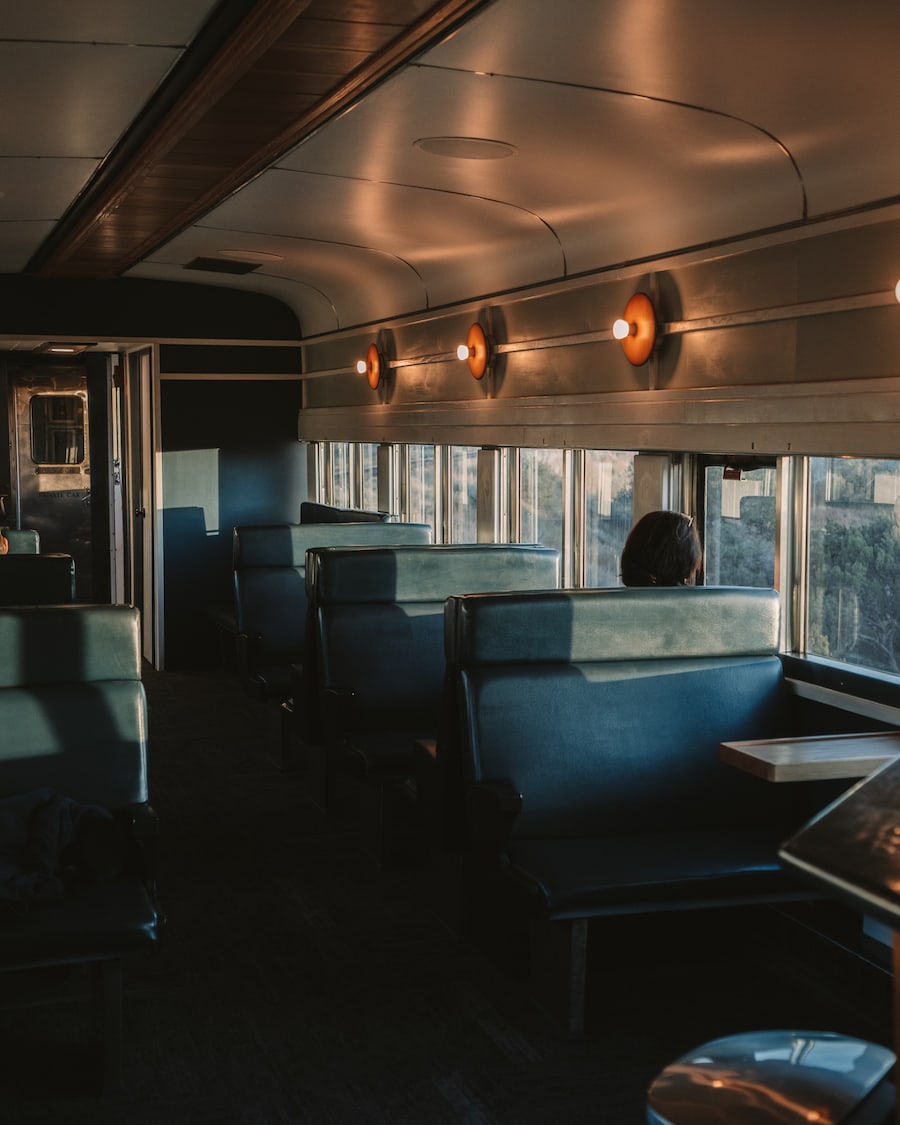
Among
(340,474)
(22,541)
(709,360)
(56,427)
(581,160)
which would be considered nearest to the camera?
(581,160)

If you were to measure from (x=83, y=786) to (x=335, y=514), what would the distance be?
15.1ft

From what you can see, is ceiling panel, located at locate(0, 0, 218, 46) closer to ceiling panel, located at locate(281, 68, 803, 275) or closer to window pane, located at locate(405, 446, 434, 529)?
ceiling panel, located at locate(281, 68, 803, 275)

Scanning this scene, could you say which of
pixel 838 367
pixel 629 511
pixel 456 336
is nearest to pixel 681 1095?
pixel 838 367

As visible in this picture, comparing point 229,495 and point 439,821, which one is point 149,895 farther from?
point 229,495

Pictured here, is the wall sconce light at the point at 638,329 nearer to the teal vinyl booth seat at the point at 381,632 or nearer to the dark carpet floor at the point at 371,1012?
the teal vinyl booth seat at the point at 381,632

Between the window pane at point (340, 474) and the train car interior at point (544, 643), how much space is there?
2850 mm

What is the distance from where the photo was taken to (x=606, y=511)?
222 inches

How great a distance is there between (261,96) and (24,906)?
233 centimetres

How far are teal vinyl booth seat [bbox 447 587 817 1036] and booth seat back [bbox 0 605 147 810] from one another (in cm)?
94

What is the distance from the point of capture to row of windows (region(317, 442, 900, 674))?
13.1 ft

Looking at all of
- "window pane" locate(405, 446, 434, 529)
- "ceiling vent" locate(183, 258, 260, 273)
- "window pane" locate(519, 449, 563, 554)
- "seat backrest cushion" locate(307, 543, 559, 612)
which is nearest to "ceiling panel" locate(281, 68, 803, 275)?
"window pane" locate(519, 449, 563, 554)

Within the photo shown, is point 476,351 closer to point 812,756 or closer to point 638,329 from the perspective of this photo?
point 638,329

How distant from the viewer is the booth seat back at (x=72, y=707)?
134 inches

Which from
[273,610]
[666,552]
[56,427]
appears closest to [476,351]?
[273,610]
